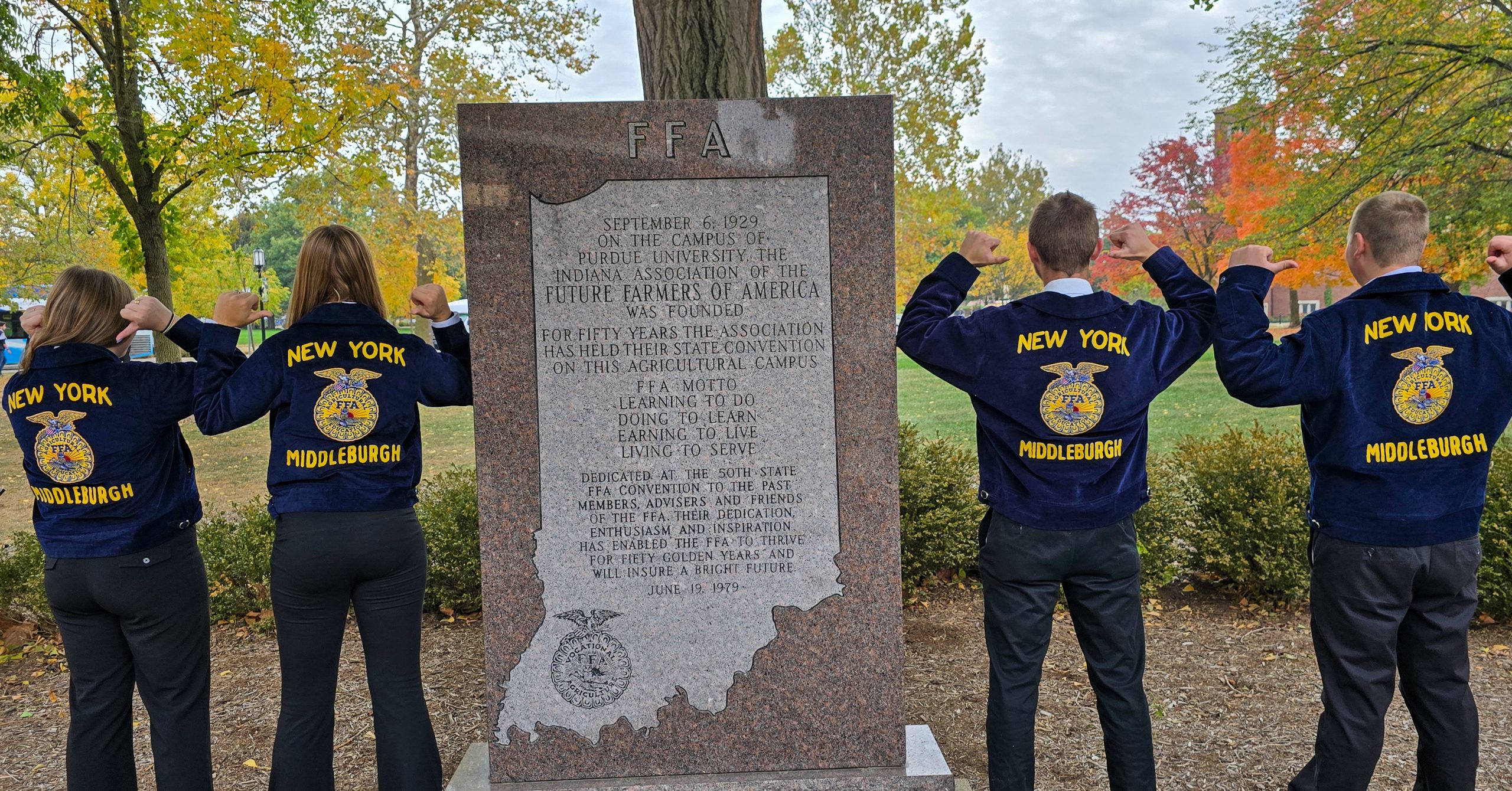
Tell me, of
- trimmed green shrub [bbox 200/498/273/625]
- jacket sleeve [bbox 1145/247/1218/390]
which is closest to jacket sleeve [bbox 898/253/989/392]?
jacket sleeve [bbox 1145/247/1218/390]

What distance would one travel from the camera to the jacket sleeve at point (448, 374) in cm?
308

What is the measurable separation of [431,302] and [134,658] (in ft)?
5.13

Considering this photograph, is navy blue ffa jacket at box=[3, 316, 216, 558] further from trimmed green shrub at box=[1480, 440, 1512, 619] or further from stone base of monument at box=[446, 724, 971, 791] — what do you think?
trimmed green shrub at box=[1480, 440, 1512, 619]

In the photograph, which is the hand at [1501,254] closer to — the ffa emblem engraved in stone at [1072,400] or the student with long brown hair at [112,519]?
the ffa emblem engraved in stone at [1072,400]

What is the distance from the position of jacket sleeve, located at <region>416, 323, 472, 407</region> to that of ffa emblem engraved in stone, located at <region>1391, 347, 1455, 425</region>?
306 centimetres

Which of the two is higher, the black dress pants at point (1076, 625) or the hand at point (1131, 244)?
the hand at point (1131, 244)

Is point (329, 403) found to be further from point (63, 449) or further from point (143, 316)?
point (63, 449)

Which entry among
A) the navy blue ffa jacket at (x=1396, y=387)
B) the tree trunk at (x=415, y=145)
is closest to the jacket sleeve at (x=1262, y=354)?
the navy blue ffa jacket at (x=1396, y=387)

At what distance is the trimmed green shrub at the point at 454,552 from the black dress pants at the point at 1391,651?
14.4ft

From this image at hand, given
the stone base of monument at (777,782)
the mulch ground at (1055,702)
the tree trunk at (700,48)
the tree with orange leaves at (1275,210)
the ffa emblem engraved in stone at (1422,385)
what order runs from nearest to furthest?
1. the ffa emblem engraved in stone at (1422,385)
2. the stone base of monument at (777,782)
3. the mulch ground at (1055,702)
4. the tree trunk at (700,48)
5. the tree with orange leaves at (1275,210)

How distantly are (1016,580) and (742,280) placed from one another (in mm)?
1387

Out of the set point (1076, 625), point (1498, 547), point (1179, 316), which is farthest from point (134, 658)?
point (1498, 547)

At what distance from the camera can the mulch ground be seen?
388cm

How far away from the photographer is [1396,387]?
2869 millimetres
